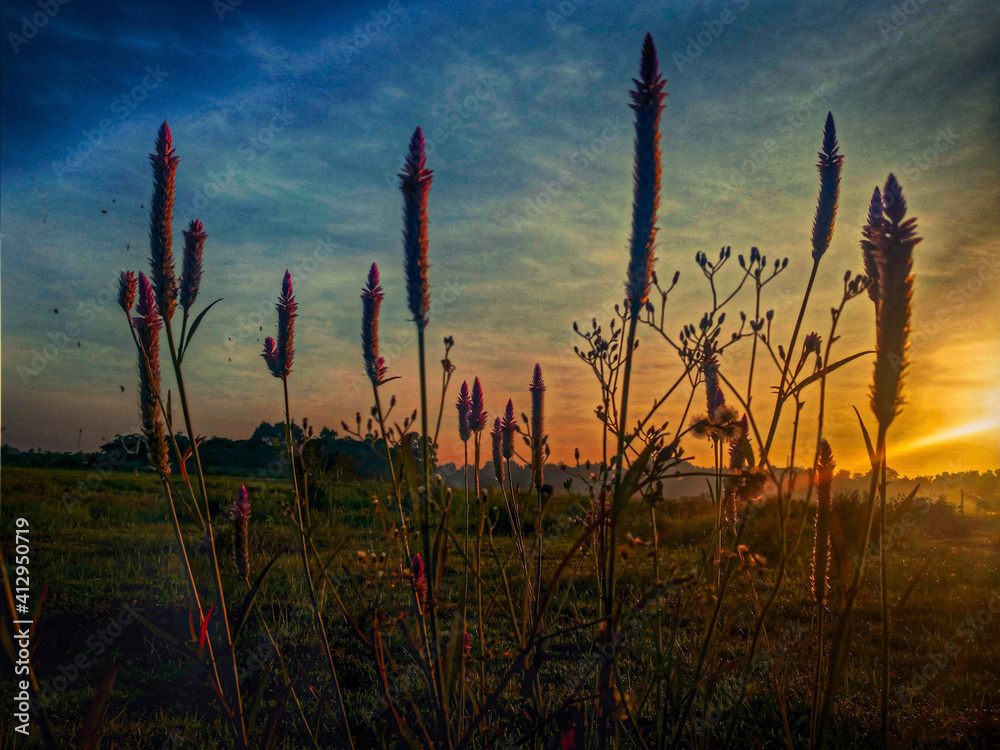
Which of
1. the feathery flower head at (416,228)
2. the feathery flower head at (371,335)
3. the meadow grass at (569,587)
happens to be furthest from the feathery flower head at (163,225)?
the feathery flower head at (416,228)

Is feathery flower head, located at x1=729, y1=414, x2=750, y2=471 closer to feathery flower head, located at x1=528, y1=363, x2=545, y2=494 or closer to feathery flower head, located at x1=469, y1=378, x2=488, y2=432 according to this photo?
feathery flower head, located at x1=528, y1=363, x2=545, y2=494

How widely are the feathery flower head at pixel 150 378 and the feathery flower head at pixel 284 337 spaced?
15.5 inches

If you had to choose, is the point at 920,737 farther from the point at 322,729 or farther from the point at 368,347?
the point at 368,347

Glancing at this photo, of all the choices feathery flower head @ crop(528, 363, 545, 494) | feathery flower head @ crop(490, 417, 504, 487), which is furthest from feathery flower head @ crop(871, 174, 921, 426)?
feathery flower head @ crop(490, 417, 504, 487)

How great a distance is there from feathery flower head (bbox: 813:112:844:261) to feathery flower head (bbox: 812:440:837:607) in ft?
2.16

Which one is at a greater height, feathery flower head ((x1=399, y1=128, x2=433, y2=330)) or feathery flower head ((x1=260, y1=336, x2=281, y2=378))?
feathery flower head ((x1=399, y1=128, x2=433, y2=330))

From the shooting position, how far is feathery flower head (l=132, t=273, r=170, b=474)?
2.20 metres

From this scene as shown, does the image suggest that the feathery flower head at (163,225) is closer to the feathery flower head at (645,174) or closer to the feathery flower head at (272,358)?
the feathery flower head at (272,358)

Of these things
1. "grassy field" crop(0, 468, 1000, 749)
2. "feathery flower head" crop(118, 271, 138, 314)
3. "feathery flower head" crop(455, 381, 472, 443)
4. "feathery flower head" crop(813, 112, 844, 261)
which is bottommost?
"grassy field" crop(0, 468, 1000, 749)

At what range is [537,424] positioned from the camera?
279 cm

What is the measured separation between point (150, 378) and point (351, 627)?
1408mm

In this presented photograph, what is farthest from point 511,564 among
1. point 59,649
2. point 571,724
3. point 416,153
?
point 416,153

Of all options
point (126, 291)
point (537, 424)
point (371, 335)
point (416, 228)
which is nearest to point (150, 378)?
Answer: point (126, 291)

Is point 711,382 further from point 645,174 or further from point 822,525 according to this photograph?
point 645,174
